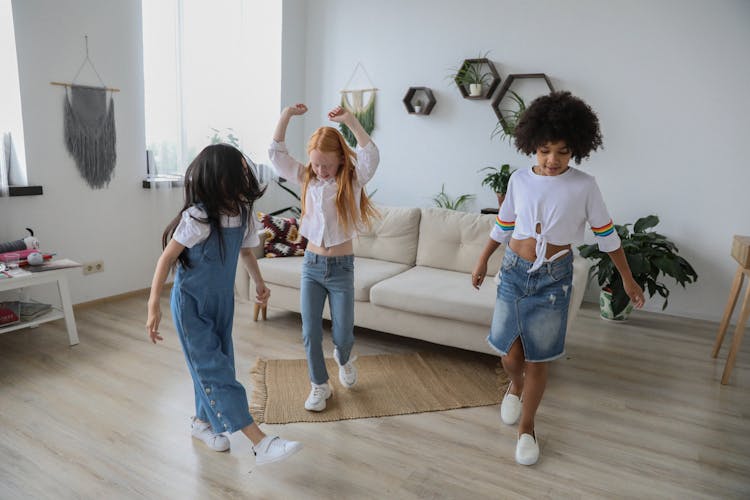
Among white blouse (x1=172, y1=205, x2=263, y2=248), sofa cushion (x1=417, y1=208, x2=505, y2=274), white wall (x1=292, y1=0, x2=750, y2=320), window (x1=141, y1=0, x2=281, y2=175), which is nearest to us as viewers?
white blouse (x1=172, y1=205, x2=263, y2=248)

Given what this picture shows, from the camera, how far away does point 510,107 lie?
3.99 metres

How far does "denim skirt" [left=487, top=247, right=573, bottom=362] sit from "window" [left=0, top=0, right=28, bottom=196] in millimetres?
2650

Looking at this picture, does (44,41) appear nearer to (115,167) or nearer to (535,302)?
(115,167)

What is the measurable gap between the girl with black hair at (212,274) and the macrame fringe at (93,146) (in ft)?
6.28

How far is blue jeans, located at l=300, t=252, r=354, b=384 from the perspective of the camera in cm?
204

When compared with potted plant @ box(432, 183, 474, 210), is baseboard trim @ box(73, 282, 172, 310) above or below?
below

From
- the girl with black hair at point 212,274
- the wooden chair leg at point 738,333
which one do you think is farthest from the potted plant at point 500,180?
the girl with black hair at point 212,274

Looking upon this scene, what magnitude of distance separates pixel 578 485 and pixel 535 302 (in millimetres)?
630

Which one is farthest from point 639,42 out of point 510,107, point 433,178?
point 433,178

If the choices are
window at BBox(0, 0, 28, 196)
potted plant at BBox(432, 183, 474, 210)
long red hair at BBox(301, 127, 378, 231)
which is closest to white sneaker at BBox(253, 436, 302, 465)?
long red hair at BBox(301, 127, 378, 231)

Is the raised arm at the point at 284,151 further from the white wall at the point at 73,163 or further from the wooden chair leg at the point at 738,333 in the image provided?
the wooden chair leg at the point at 738,333

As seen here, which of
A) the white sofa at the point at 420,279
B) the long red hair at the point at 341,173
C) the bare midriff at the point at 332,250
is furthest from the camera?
the white sofa at the point at 420,279

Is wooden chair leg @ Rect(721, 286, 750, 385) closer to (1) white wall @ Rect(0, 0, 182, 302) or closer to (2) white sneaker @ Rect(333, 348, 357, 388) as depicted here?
(2) white sneaker @ Rect(333, 348, 357, 388)

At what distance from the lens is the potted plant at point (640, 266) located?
326 cm
